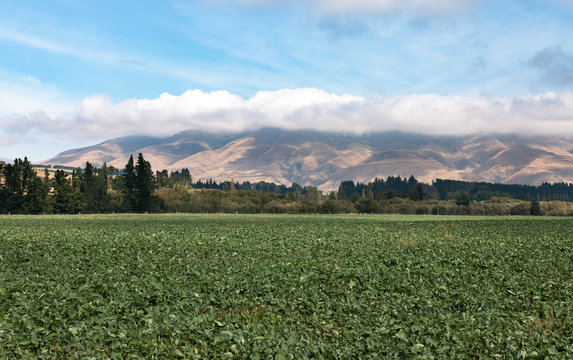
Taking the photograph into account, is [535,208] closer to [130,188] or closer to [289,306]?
[130,188]

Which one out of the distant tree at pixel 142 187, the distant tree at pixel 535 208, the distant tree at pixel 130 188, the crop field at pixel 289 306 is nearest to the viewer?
the crop field at pixel 289 306

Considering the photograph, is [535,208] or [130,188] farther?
[535,208]

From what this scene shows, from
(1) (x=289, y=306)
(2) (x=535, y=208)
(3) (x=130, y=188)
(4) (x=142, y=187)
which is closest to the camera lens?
(1) (x=289, y=306)

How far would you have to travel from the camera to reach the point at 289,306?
62.5ft

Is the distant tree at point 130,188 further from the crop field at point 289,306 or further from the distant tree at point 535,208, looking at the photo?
the distant tree at point 535,208

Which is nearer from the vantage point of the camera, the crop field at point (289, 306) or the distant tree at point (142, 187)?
the crop field at point (289, 306)

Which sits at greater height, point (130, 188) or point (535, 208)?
point (130, 188)

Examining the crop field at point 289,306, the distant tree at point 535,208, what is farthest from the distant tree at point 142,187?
the distant tree at point 535,208

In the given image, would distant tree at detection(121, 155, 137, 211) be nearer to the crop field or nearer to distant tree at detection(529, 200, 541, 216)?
the crop field

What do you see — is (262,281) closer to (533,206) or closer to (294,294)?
(294,294)

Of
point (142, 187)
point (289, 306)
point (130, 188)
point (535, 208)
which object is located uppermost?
point (142, 187)

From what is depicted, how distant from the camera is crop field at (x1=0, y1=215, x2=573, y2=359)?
45.0ft

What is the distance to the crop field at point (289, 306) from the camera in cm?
1370

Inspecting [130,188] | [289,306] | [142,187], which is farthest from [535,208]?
[289,306]
